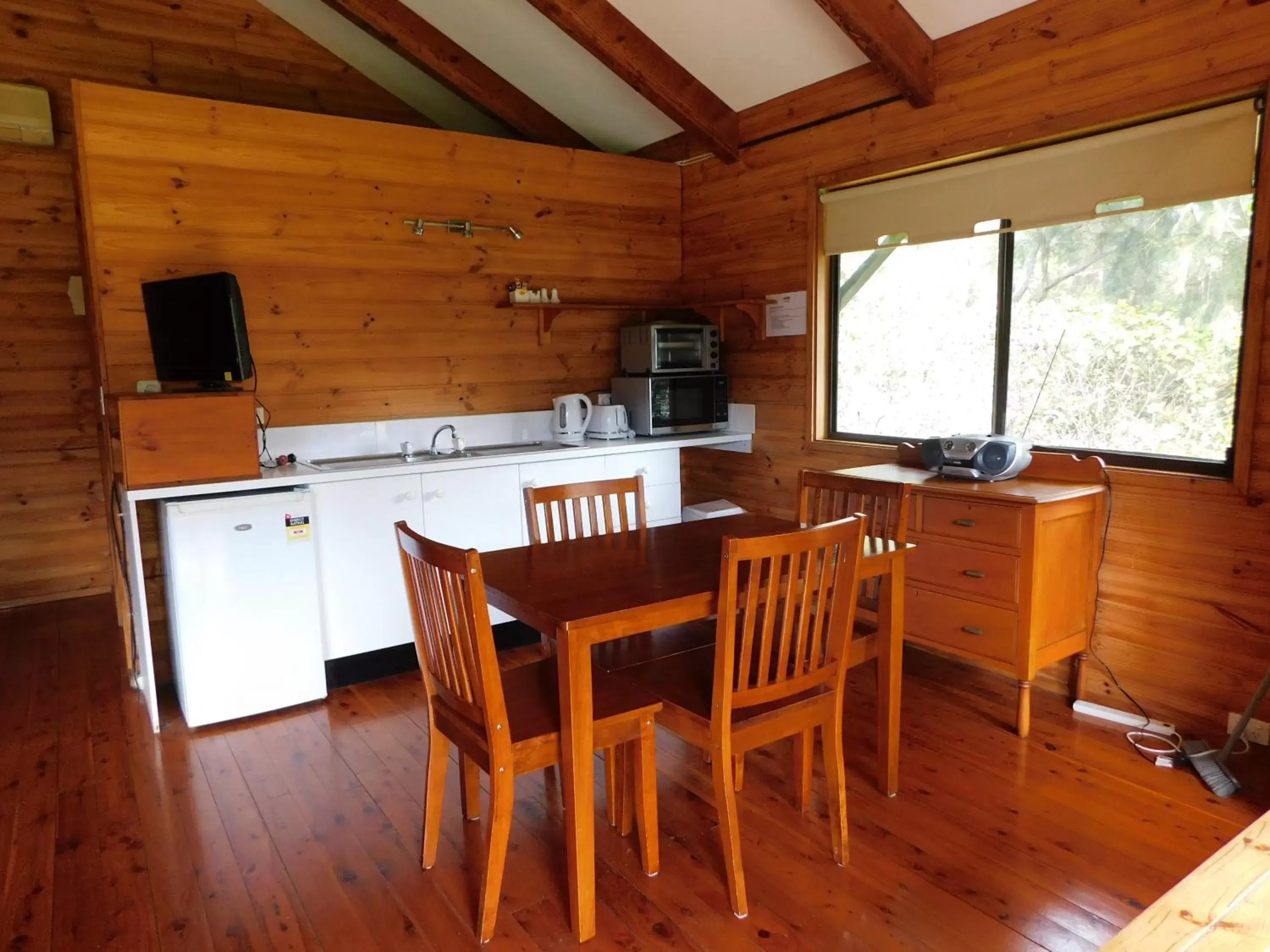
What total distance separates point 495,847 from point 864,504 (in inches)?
56.4

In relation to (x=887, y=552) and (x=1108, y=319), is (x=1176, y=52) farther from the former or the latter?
(x=887, y=552)

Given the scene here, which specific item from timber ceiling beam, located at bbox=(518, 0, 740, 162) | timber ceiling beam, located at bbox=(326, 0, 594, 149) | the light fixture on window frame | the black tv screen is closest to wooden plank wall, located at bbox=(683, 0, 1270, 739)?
the light fixture on window frame

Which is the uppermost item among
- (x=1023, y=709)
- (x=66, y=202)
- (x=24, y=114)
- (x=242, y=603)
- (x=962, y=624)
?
(x=24, y=114)

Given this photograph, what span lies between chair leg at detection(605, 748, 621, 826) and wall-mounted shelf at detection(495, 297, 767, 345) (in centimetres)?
246

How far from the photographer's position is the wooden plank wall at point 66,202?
411cm

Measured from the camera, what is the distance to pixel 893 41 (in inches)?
121

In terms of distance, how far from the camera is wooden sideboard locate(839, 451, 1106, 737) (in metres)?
2.73

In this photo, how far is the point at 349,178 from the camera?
12.0 ft

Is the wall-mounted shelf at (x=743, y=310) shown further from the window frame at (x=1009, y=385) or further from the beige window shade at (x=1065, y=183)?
the beige window shade at (x=1065, y=183)

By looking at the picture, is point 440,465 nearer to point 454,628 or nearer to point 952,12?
point 454,628

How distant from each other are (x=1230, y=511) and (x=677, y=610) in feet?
6.19

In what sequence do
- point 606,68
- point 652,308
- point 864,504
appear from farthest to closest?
1. point 652,308
2. point 606,68
3. point 864,504

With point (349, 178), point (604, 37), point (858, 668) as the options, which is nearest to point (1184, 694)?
point (858, 668)

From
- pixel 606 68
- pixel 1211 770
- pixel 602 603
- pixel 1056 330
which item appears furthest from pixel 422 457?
pixel 1211 770
